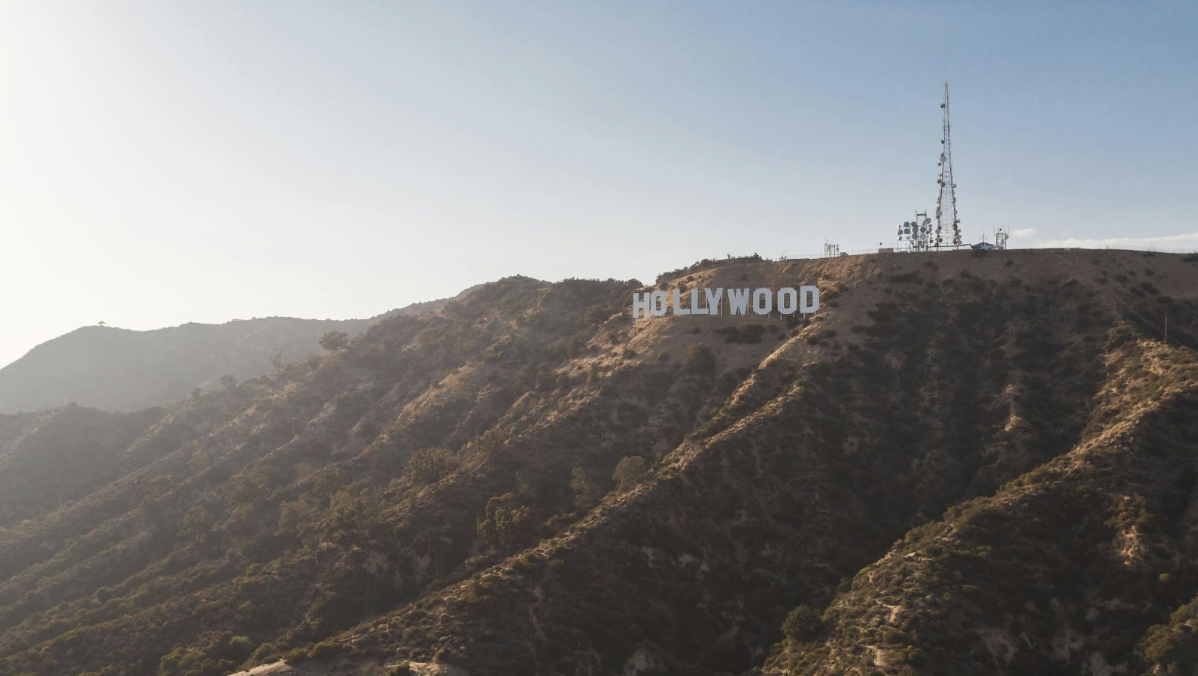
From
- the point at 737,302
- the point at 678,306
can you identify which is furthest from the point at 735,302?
the point at 678,306

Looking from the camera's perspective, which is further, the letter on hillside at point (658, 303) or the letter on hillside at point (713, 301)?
the letter on hillside at point (658, 303)

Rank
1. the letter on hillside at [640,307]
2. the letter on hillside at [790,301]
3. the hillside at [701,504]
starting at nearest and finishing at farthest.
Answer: the hillside at [701,504] < the letter on hillside at [790,301] < the letter on hillside at [640,307]

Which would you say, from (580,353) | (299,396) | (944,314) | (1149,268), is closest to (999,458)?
(944,314)

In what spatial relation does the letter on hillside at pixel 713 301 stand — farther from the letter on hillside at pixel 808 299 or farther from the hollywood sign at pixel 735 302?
the letter on hillside at pixel 808 299

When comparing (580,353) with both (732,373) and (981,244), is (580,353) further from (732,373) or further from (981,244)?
(981,244)

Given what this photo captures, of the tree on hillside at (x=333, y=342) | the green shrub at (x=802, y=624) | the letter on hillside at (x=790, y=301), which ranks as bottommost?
the green shrub at (x=802, y=624)

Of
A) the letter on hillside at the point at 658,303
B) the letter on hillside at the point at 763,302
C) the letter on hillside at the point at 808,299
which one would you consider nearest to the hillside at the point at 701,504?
the letter on hillside at the point at 763,302

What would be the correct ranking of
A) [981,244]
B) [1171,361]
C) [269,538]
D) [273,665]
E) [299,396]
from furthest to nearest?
[299,396] < [981,244] < [269,538] < [1171,361] < [273,665]

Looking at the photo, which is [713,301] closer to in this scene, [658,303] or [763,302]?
[763,302]
